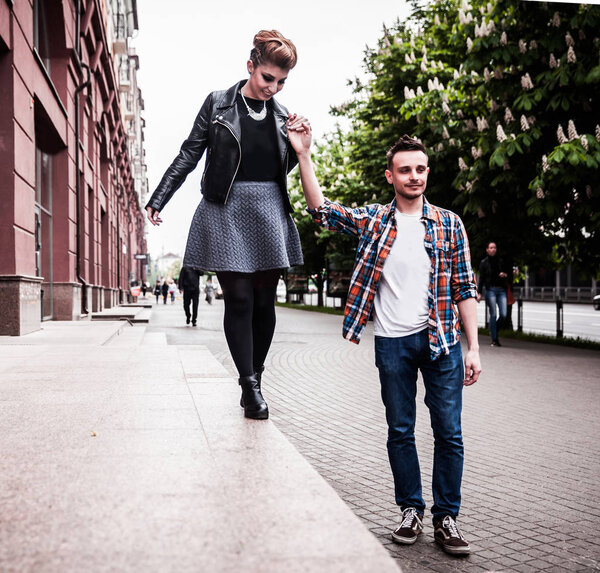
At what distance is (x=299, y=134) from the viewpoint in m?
3.42

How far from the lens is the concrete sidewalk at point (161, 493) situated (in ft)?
6.55

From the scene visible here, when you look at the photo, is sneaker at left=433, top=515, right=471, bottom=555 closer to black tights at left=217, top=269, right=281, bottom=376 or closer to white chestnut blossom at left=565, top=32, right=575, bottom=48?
black tights at left=217, top=269, right=281, bottom=376

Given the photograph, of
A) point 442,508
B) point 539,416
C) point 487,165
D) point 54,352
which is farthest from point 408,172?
point 487,165

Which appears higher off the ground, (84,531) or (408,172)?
(408,172)

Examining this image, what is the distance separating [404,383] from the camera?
328 centimetres

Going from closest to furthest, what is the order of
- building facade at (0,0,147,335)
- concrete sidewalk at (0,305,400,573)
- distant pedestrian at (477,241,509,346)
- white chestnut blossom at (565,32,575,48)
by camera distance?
concrete sidewalk at (0,305,400,573), building facade at (0,0,147,335), white chestnut blossom at (565,32,575,48), distant pedestrian at (477,241,509,346)

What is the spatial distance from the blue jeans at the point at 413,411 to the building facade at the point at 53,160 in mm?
8071

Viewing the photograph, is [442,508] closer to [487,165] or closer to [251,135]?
[251,135]

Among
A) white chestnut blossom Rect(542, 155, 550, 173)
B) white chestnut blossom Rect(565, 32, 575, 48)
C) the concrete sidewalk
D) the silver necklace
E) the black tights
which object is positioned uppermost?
white chestnut blossom Rect(565, 32, 575, 48)

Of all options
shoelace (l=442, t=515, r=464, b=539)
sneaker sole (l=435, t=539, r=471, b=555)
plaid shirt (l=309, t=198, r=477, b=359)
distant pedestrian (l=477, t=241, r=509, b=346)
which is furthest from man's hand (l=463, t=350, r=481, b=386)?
distant pedestrian (l=477, t=241, r=509, b=346)

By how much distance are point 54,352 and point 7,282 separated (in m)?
2.61

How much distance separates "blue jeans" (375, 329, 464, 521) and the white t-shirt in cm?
6

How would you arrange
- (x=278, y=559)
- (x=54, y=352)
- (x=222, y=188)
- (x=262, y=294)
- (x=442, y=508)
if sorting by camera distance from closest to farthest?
(x=278, y=559) < (x=442, y=508) < (x=222, y=188) < (x=262, y=294) < (x=54, y=352)

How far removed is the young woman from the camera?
12.2 ft
